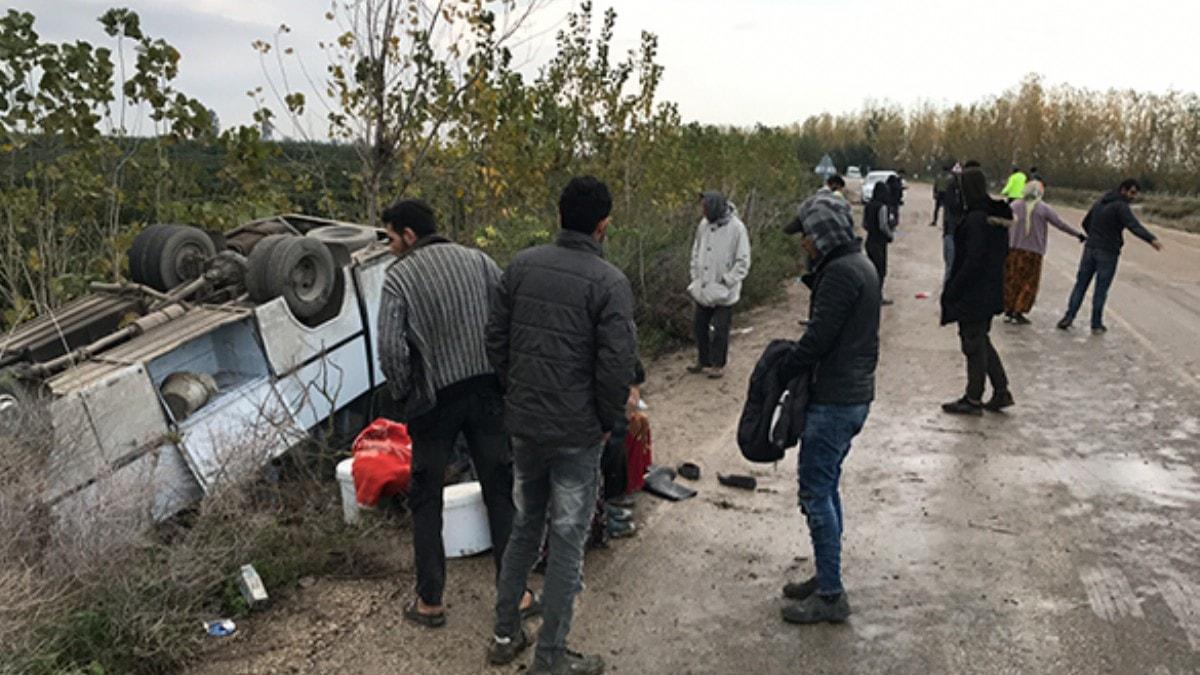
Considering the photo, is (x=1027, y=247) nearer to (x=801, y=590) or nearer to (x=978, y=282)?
(x=978, y=282)

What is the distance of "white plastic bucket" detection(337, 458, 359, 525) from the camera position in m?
4.63

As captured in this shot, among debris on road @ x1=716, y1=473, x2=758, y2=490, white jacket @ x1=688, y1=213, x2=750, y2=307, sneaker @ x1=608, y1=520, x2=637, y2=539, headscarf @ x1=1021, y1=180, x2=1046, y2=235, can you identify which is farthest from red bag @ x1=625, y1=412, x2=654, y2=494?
headscarf @ x1=1021, y1=180, x2=1046, y2=235

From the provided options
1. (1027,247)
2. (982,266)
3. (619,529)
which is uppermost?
(982,266)

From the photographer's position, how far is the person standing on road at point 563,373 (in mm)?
3164

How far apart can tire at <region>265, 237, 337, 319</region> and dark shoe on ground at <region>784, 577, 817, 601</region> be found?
3414 mm

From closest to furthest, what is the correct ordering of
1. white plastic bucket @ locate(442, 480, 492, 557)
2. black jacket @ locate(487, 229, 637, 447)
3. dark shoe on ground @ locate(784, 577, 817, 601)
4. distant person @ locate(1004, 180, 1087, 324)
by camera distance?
black jacket @ locate(487, 229, 637, 447) → dark shoe on ground @ locate(784, 577, 817, 601) → white plastic bucket @ locate(442, 480, 492, 557) → distant person @ locate(1004, 180, 1087, 324)

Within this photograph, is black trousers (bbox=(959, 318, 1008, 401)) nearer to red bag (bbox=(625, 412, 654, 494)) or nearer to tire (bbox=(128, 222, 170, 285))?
red bag (bbox=(625, 412, 654, 494))

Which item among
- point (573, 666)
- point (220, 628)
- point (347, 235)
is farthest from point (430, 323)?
point (347, 235)

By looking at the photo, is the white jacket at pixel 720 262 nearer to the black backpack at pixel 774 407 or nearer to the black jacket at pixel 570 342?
the black backpack at pixel 774 407

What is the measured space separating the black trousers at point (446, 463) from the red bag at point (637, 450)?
4.10 ft

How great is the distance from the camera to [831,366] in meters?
3.72

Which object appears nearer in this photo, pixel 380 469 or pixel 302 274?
pixel 380 469

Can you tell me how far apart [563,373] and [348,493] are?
2.05 meters

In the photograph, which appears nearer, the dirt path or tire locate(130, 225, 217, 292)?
the dirt path
